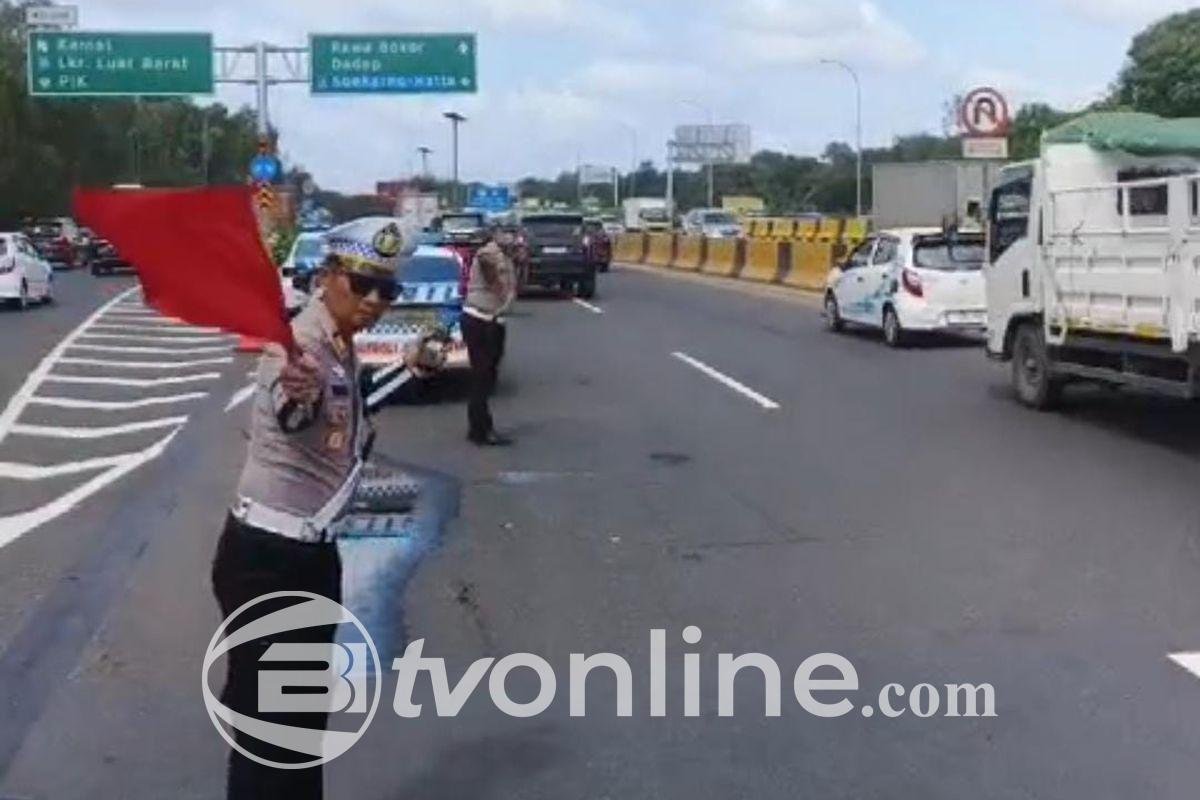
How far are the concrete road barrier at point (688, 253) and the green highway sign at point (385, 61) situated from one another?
28.5 ft

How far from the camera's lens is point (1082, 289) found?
1399 centimetres

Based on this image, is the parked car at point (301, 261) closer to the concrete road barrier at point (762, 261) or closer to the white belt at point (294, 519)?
the concrete road barrier at point (762, 261)

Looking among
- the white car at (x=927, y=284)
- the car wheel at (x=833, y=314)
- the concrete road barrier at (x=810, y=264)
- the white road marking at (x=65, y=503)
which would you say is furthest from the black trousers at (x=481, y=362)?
the concrete road barrier at (x=810, y=264)

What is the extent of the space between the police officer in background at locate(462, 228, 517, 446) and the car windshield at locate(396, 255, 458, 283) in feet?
11.8

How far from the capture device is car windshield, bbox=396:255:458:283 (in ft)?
57.3

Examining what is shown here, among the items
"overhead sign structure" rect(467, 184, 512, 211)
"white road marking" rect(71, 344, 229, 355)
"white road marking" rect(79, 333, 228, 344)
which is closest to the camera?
"white road marking" rect(71, 344, 229, 355)

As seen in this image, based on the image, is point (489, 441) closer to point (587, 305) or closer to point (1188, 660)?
point (1188, 660)

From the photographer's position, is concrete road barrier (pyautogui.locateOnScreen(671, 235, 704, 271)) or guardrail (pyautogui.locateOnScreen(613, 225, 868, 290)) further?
concrete road barrier (pyautogui.locateOnScreen(671, 235, 704, 271))

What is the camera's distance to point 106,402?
1717 centimetres

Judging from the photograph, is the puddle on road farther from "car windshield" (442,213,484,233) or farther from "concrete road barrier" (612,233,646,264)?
"concrete road barrier" (612,233,646,264)

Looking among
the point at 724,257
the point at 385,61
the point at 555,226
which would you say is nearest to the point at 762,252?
the point at 724,257

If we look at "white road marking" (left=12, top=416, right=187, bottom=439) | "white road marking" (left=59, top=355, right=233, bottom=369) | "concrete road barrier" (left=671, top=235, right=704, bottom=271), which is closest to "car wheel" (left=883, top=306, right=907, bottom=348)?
"white road marking" (left=59, top=355, right=233, bottom=369)

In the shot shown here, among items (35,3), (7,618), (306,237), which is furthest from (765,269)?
(35,3)

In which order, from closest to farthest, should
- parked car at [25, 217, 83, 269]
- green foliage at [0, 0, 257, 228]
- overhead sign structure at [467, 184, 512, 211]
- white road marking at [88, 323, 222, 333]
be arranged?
white road marking at [88, 323, 222, 333] < parked car at [25, 217, 83, 269] < green foliage at [0, 0, 257, 228] < overhead sign structure at [467, 184, 512, 211]
